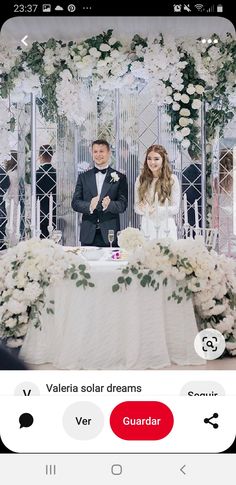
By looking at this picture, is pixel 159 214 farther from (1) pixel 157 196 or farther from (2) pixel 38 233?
(2) pixel 38 233

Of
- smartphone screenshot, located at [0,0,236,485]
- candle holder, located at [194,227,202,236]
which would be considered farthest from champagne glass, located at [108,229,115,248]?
candle holder, located at [194,227,202,236]

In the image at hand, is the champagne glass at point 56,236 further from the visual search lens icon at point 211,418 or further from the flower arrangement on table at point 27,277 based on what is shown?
the visual search lens icon at point 211,418

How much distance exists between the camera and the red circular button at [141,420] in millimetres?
925

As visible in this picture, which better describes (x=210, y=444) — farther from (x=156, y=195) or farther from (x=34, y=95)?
(x=34, y=95)

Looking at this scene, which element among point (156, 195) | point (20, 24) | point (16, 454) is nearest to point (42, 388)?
point (16, 454)

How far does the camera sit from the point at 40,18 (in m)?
0.95

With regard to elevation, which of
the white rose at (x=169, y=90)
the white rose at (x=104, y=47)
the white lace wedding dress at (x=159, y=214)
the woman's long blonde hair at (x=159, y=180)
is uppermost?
the white rose at (x=104, y=47)

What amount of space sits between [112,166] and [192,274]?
0.25 m

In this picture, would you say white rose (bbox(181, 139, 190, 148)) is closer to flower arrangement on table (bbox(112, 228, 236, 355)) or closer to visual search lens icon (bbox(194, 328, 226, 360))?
flower arrangement on table (bbox(112, 228, 236, 355))

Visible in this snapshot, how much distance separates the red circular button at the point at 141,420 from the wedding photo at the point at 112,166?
0.17 feet

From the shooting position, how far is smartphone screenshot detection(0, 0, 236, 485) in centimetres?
92
